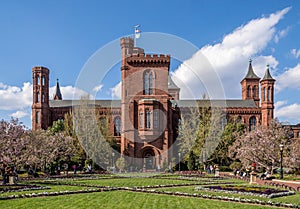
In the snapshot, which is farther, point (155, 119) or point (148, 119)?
point (155, 119)

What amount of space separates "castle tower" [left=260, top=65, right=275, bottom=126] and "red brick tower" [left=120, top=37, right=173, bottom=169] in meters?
20.8

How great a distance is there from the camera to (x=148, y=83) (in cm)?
5228

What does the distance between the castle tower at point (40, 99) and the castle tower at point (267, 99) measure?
122 feet

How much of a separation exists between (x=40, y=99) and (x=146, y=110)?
22621mm

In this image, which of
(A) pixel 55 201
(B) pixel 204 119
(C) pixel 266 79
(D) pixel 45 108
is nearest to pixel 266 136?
(B) pixel 204 119

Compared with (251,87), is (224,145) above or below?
below

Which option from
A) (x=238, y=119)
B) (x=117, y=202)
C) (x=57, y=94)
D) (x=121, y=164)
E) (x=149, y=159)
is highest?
(x=57, y=94)

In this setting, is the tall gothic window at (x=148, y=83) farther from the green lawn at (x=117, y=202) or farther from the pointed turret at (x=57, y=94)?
the pointed turret at (x=57, y=94)

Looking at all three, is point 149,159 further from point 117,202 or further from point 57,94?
point 57,94

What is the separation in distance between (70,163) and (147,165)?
1018cm

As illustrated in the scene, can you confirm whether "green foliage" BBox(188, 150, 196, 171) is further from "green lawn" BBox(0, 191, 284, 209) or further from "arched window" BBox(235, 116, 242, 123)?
"green lawn" BBox(0, 191, 284, 209)

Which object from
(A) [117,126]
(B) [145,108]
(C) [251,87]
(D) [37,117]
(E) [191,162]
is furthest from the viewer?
(C) [251,87]

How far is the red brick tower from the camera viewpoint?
49406mm

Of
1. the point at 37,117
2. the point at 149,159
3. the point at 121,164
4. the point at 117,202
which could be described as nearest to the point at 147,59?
the point at 149,159
